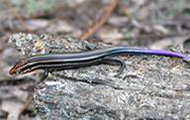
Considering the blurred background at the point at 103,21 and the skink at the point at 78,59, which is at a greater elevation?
the blurred background at the point at 103,21

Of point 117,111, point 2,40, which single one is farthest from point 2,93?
point 117,111

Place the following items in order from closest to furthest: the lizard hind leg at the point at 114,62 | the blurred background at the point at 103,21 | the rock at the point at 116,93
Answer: the rock at the point at 116,93
the lizard hind leg at the point at 114,62
the blurred background at the point at 103,21

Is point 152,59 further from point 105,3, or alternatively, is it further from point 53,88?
point 105,3

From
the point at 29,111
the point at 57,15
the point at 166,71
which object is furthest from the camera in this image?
the point at 57,15

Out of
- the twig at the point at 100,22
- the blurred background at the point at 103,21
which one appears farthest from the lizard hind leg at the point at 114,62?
the twig at the point at 100,22

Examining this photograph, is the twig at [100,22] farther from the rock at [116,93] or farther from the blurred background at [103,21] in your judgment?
the rock at [116,93]

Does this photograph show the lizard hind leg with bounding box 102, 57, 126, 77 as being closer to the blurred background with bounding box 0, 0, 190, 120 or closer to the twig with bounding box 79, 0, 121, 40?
the blurred background with bounding box 0, 0, 190, 120

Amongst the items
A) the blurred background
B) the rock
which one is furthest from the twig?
the rock

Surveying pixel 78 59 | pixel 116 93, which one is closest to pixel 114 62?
pixel 78 59
